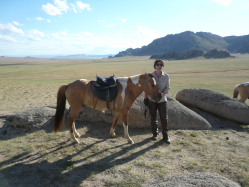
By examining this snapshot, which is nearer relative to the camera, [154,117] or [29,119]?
[154,117]

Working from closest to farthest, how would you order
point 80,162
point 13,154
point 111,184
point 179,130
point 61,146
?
1. point 111,184
2. point 80,162
3. point 13,154
4. point 61,146
5. point 179,130

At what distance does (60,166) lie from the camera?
5.53 m

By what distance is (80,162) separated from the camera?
18.8 ft

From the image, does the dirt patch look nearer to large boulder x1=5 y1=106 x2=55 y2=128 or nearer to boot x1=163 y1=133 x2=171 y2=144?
boot x1=163 y1=133 x2=171 y2=144

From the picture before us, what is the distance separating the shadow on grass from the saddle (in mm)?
1479

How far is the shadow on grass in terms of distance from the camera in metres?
4.94

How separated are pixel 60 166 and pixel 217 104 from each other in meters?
7.21

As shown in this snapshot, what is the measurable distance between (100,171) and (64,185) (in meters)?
0.89

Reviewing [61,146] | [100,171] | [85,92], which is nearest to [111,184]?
[100,171]

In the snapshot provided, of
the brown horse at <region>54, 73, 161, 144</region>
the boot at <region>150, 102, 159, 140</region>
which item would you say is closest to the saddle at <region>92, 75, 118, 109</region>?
the brown horse at <region>54, 73, 161, 144</region>

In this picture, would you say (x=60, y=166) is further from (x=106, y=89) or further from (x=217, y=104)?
(x=217, y=104)

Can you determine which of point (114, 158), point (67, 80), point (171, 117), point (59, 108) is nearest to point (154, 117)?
point (171, 117)

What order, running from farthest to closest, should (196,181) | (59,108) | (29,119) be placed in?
(29,119), (59,108), (196,181)

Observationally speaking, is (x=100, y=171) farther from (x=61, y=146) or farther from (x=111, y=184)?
(x=61, y=146)
